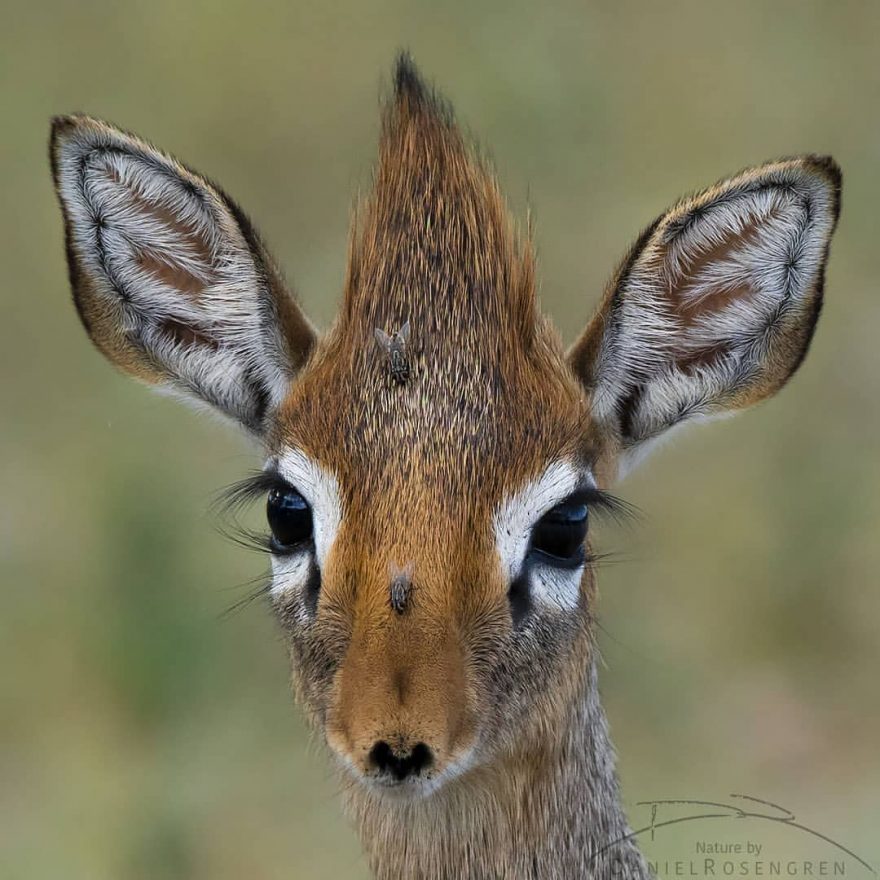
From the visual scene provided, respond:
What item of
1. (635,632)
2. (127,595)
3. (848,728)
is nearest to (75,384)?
(127,595)

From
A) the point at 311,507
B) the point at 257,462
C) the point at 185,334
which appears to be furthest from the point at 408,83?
the point at 311,507

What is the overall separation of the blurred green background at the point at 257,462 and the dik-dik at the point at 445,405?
2.20 feet

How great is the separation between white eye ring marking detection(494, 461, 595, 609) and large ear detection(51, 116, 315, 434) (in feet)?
3.07

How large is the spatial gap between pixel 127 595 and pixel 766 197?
5027 millimetres

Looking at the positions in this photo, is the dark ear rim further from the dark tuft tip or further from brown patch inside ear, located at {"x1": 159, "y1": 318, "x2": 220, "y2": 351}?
the dark tuft tip

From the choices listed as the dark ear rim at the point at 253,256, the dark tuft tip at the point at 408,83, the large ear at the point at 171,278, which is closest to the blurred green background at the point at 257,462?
the large ear at the point at 171,278

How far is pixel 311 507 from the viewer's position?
4707 mm

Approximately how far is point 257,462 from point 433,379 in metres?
1.08

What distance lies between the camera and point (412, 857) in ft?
16.9

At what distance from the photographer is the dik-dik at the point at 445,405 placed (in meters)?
4.50
